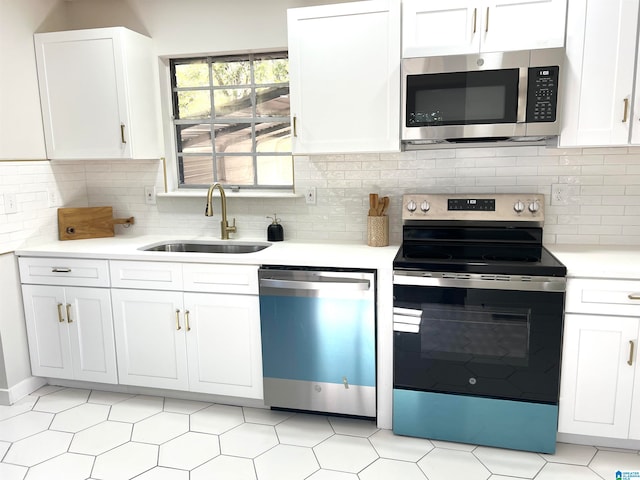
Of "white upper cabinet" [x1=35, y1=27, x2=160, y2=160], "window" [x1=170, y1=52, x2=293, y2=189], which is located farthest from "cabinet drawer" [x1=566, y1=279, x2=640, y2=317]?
"white upper cabinet" [x1=35, y1=27, x2=160, y2=160]

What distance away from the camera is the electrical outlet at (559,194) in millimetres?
2673

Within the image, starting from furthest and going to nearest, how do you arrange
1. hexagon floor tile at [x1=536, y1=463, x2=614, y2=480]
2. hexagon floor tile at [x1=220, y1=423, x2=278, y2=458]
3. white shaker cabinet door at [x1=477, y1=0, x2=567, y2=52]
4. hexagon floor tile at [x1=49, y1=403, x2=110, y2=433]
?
hexagon floor tile at [x1=49, y1=403, x2=110, y2=433], hexagon floor tile at [x1=220, y1=423, x2=278, y2=458], white shaker cabinet door at [x1=477, y1=0, x2=567, y2=52], hexagon floor tile at [x1=536, y1=463, x2=614, y2=480]

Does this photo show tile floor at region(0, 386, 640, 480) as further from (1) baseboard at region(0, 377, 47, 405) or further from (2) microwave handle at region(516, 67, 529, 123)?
(2) microwave handle at region(516, 67, 529, 123)

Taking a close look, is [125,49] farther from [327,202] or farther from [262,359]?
[262,359]

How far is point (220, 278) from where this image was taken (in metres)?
2.59

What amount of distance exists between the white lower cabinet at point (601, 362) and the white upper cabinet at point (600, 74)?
711 millimetres

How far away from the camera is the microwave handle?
7.39 ft

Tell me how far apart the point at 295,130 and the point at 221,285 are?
93cm

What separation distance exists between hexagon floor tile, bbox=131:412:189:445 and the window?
1476mm

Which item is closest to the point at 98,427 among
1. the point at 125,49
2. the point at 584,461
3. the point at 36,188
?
the point at 36,188

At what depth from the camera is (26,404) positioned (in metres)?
2.83

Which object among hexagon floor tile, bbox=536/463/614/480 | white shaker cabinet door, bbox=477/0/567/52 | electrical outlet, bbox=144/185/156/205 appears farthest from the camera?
electrical outlet, bbox=144/185/156/205

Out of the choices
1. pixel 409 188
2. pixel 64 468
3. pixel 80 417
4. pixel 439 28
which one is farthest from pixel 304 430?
pixel 439 28

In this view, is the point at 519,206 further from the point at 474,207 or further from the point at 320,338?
the point at 320,338
